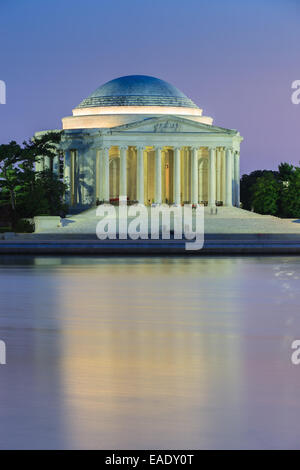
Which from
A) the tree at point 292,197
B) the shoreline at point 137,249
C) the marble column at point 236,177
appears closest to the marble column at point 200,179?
the marble column at point 236,177

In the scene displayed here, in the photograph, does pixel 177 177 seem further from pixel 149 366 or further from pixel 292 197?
pixel 149 366

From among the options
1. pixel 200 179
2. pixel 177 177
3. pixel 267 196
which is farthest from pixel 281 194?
pixel 177 177

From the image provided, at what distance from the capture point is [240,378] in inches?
597

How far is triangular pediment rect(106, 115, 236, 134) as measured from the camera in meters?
110

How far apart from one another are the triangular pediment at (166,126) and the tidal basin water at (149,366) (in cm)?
7763

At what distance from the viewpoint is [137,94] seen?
11844 cm

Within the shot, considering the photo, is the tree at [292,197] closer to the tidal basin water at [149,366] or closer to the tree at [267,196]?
the tree at [267,196]

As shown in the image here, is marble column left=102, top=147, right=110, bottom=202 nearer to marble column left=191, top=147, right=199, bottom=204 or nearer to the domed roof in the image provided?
the domed roof

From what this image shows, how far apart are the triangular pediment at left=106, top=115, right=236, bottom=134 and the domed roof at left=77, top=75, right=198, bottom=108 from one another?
23.2 feet

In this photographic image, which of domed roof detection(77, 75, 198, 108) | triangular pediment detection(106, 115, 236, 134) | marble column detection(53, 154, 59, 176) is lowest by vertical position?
marble column detection(53, 154, 59, 176)

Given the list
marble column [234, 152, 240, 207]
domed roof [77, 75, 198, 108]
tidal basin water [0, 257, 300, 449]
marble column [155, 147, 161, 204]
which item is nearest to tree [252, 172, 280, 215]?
marble column [234, 152, 240, 207]

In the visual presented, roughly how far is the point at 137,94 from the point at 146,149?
749cm

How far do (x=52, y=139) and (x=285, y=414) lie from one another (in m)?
86.4
